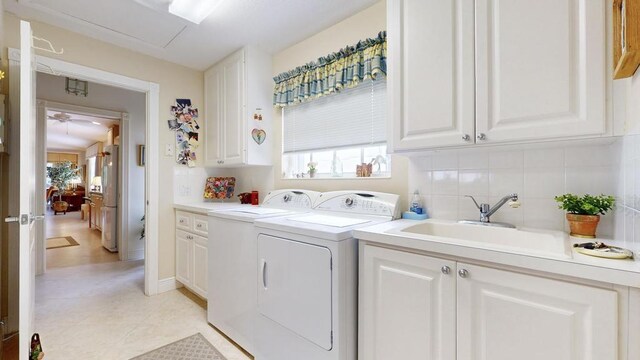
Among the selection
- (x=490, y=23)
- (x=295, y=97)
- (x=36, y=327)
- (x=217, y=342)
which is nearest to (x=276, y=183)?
(x=295, y=97)

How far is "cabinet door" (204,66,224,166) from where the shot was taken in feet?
9.38

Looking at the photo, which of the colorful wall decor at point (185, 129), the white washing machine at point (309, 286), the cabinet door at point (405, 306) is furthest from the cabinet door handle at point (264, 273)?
the colorful wall decor at point (185, 129)

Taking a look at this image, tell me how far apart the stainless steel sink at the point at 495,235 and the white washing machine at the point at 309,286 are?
0.81 feet

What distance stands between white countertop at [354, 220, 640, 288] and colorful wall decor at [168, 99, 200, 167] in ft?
8.18

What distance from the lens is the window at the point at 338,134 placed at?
201 cm

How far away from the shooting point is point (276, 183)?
2686 mm

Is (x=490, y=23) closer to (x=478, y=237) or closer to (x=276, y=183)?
(x=478, y=237)

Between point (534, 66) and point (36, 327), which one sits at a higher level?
point (534, 66)

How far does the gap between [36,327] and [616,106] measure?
3.79 m

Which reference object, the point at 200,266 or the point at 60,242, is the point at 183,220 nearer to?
the point at 200,266

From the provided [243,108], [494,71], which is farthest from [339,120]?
[494,71]

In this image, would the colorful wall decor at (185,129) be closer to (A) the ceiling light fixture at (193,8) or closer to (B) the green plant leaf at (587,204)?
(A) the ceiling light fixture at (193,8)

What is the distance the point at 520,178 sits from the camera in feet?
4.58

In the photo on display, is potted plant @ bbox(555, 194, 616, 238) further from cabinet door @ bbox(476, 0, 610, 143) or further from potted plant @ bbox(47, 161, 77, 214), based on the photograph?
potted plant @ bbox(47, 161, 77, 214)
